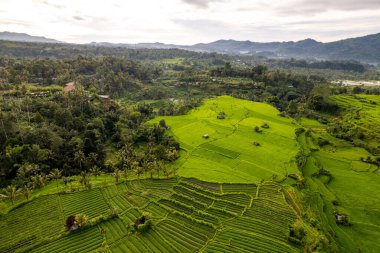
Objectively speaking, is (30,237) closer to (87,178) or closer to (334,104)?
(87,178)

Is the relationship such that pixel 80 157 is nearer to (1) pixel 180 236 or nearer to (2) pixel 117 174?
(2) pixel 117 174

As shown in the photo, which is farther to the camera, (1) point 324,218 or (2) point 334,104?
(2) point 334,104

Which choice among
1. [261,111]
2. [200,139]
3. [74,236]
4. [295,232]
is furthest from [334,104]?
[74,236]

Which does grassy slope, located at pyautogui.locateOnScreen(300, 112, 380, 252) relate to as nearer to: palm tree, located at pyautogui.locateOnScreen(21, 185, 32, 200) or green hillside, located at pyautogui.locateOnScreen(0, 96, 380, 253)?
green hillside, located at pyautogui.locateOnScreen(0, 96, 380, 253)

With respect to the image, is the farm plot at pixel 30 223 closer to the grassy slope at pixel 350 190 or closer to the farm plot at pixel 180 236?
the farm plot at pixel 180 236

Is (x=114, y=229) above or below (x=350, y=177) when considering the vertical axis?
above

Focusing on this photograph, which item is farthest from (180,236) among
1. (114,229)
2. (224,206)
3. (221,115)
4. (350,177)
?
(221,115)
